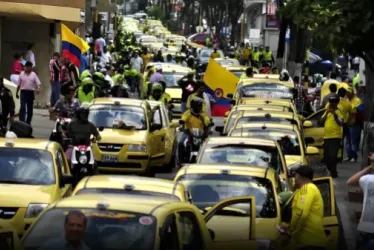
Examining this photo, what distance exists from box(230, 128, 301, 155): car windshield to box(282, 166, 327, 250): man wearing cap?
9.04 meters

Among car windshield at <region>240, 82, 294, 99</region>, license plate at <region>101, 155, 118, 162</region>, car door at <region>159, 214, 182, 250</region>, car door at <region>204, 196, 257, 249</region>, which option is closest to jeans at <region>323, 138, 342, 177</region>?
license plate at <region>101, 155, 118, 162</region>

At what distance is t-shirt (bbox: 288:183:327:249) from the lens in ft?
39.5

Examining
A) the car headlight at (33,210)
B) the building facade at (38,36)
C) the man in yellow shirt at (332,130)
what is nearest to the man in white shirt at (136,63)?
the building facade at (38,36)

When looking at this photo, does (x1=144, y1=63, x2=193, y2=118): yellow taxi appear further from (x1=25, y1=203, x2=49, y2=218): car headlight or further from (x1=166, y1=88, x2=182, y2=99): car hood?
(x1=25, y1=203, x2=49, y2=218): car headlight

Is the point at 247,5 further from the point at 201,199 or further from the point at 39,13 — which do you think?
the point at 201,199

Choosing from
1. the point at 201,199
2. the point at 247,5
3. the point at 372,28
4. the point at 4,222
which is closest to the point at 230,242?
the point at 201,199

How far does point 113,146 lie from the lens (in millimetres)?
23750

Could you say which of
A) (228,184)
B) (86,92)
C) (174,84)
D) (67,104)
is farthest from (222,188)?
(174,84)

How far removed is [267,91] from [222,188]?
18.1m

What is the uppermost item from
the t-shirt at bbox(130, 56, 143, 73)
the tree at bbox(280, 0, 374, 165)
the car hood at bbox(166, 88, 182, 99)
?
the tree at bbox(280, 0, 374, 165)

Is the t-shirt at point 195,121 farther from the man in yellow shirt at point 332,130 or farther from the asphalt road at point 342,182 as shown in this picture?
the man in yellow shirt at point 332,130

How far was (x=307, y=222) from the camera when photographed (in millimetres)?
12070

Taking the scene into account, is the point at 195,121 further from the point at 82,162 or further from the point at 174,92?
the point at 174,92

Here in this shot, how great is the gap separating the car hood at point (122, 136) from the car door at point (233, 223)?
408 inches
